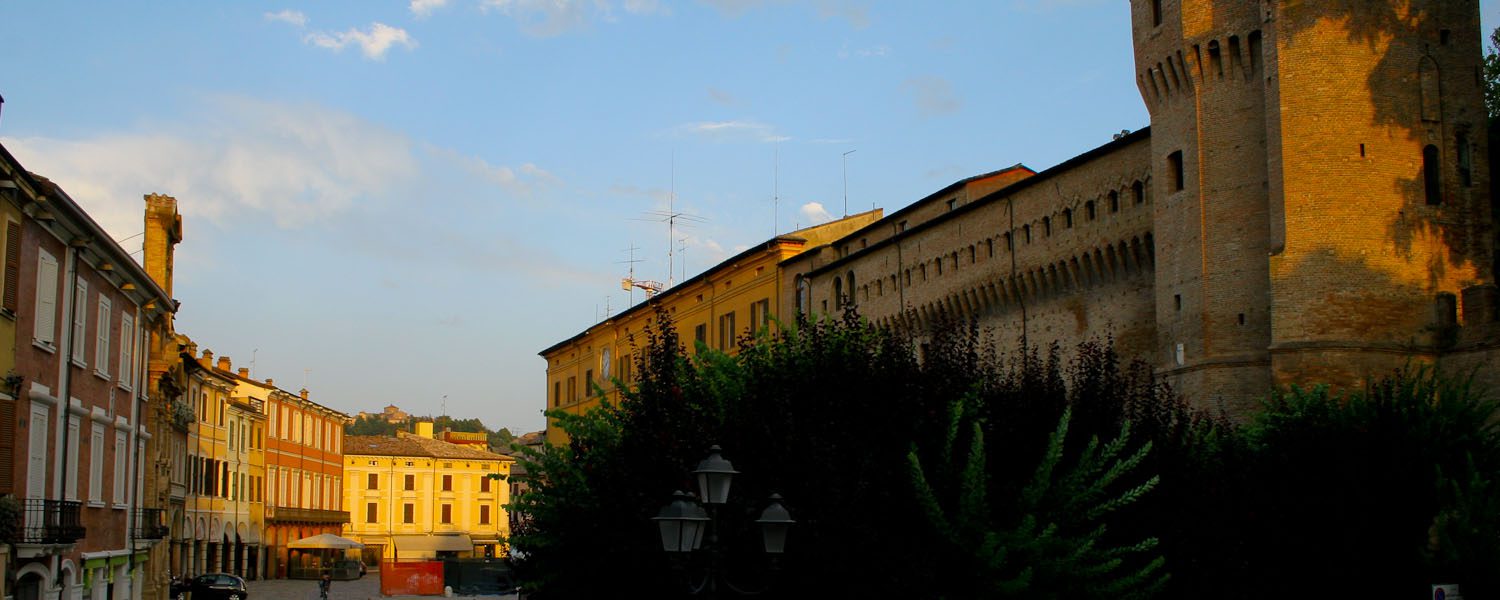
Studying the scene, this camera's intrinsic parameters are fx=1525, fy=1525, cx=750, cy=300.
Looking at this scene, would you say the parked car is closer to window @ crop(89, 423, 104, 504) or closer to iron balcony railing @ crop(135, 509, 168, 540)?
iron balcony railing @ crop(135, 509, 168, 540)

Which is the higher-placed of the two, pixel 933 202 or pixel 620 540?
pixel 933 202

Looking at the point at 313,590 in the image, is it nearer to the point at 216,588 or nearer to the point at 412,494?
the point at 216,588

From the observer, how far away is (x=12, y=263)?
20.3 meters

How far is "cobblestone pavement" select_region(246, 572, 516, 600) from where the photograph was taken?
49.3 metres

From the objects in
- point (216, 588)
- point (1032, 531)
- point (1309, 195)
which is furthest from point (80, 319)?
point (216, 588)

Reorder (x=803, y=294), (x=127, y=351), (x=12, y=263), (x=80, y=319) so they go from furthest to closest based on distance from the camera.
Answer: (x=803, y=294) < (x=127, y=351) < (x=80, y=319) < (x=12, y=263)

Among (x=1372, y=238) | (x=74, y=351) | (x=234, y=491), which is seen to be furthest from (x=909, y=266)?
(x=234, y=491)

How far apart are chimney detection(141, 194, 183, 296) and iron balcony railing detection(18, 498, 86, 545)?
17066mm

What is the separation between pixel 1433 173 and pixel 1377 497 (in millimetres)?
9339

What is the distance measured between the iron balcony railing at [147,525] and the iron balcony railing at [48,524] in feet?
30.1

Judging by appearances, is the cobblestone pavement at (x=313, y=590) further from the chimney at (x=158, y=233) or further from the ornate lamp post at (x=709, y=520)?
the ornate lamp post at (x=709, y=520)

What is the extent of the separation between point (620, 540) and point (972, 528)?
4.52m

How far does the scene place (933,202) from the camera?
42.9m

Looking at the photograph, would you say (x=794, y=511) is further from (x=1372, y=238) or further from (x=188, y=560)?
(x=188, y=560)
